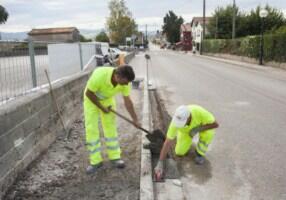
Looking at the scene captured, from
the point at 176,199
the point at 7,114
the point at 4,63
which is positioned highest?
the point at 4,63

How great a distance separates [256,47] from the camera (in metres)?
28.7

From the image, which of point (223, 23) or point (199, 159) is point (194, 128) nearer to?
point (199, 159)

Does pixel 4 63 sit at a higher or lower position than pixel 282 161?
higher

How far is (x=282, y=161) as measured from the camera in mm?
5285

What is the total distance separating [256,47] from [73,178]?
2651 centimetres

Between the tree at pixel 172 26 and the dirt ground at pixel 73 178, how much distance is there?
4485 inches

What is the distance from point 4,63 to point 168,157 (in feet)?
8.84

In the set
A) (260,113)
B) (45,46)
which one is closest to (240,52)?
(260,113)

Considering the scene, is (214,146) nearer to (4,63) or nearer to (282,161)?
(282,161)

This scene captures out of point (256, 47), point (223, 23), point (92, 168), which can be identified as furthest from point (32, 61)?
point (223, 23)

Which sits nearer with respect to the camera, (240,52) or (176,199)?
(176,199)

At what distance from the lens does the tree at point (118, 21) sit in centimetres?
6350

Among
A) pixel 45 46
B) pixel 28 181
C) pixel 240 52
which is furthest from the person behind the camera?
pixel 240 52

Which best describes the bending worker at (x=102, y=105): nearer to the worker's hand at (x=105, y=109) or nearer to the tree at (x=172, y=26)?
the worker's hand at (x=105, y=109)
